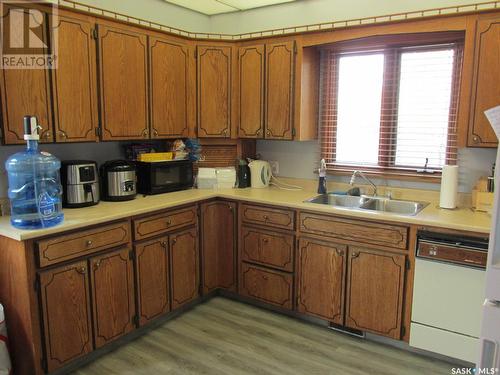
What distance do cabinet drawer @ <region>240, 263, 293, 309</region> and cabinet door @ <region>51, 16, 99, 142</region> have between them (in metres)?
1.55

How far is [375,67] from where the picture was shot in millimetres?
3182

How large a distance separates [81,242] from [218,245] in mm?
1247

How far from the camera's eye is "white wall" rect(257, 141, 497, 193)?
2.81 meters

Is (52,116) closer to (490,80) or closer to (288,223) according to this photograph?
(288,223)

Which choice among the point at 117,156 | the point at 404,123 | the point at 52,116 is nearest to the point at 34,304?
the point at 52,116

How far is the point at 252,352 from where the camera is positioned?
2639mm

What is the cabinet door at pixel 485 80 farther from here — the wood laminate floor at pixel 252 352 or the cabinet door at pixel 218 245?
the cabinet door at pixel 218 245

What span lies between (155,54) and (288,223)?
5.29 ft

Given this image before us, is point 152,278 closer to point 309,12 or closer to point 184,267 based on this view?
point 184,267

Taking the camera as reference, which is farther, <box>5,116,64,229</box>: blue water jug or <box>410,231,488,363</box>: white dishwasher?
<box>410,231,488,363</box>: white dishwasher

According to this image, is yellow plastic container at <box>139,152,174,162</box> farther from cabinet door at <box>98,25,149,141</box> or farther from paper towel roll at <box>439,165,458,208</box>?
paper towel roll at <box>439,165,458,208</box>

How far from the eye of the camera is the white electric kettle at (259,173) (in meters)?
3.52

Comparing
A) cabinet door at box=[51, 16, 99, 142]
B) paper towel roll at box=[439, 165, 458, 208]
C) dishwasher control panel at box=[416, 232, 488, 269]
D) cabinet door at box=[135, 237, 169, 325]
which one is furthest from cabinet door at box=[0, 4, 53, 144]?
paper towel roll at box=[439, 165, 458, 208]

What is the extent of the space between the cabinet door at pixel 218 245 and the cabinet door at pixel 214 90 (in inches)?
26.3
